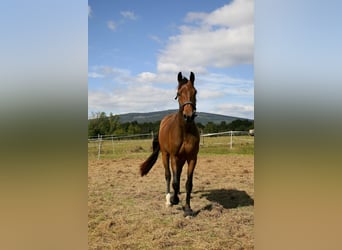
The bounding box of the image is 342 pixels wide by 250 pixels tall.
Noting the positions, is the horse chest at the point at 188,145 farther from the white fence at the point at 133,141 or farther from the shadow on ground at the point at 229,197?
the shadow on ground at the point at 229,197

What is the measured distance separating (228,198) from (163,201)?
1.77 ft

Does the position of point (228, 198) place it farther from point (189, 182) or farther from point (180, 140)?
point (180, 140)

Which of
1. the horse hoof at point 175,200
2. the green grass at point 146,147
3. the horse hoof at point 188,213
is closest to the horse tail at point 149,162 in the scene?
the green grass at point 146,147

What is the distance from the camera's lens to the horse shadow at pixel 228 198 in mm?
2492

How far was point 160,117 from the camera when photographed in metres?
2.54

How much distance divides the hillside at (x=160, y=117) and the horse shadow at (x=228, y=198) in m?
0.60

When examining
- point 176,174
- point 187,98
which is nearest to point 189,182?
point 176,174

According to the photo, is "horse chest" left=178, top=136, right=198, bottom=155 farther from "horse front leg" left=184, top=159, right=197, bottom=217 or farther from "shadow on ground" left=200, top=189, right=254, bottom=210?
"shadow on ground" left=200, top=189, right=254, bottom=210
